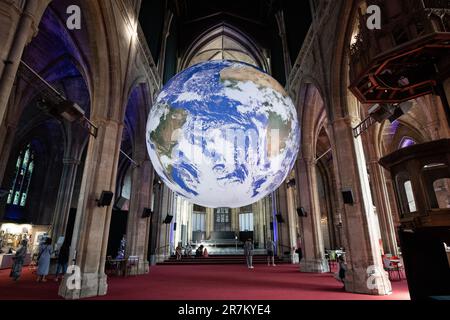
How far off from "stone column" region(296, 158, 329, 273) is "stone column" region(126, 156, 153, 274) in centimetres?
716

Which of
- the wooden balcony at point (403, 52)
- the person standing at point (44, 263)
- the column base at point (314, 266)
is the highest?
the wooden balcony at point (403, 52)

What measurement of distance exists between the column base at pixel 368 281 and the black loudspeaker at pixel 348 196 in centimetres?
181

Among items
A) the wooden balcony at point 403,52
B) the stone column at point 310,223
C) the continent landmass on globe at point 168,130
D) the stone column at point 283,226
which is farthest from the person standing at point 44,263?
the stone column at point 283,226

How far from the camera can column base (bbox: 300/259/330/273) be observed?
1048 centimetres

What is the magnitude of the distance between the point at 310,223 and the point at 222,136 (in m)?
9.71

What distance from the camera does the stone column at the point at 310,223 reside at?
35.1 ft

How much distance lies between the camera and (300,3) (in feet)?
39.8

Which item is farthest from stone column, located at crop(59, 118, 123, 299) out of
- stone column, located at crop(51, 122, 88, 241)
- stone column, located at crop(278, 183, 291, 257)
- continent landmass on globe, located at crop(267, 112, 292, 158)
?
stone column, located at crop(51, 122, 88, 241)

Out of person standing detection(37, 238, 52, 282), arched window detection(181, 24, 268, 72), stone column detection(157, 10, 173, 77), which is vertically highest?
arched window detection(181, 24, 268, 72)

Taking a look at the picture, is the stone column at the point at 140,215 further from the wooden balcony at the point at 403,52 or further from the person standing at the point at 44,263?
the wooden balcony at the point at 403,52

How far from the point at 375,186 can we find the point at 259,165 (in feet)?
48.3

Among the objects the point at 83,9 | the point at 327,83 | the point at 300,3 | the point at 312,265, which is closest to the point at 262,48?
the point at 300,3

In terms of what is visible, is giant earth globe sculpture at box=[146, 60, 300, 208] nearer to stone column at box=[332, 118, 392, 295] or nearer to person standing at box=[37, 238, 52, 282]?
stone column at box=[332, 118, 392, 295]

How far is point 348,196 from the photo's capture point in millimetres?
7039
